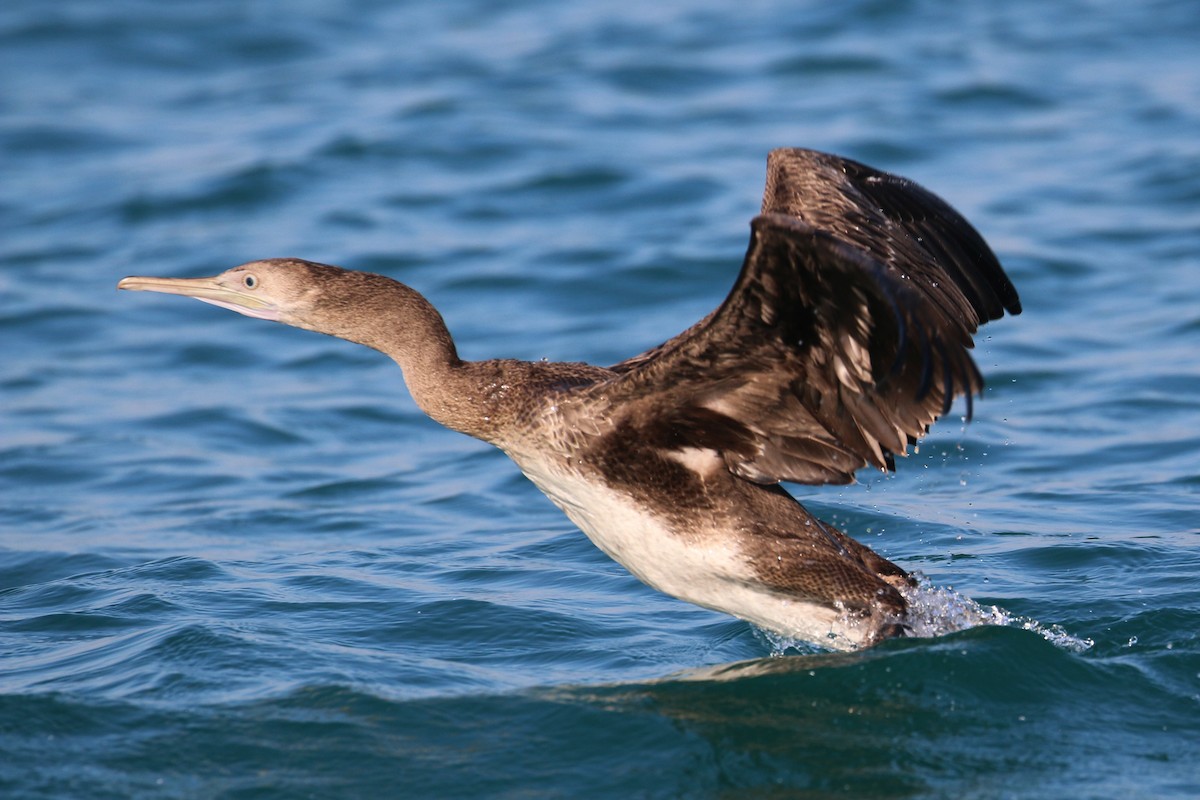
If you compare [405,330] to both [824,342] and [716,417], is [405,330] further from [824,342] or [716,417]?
[824,342]

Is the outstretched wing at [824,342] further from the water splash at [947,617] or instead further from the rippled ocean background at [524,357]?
the rippled ocean background at [524,357]

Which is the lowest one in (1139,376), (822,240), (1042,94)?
(1139,376)

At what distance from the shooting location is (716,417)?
598 centimetres

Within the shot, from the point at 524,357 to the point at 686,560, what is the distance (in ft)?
16.8

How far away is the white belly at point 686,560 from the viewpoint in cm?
607

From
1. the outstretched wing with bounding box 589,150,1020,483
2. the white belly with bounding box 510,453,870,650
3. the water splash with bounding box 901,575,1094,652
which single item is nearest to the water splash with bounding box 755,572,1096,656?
the water splash with bounding box 901,575,1094,652

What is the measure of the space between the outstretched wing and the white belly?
0.29 meters

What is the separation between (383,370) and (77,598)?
13.7ft

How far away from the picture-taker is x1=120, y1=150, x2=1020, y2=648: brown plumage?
5.63 m

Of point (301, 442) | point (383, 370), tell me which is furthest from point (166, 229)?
point (301, 442)

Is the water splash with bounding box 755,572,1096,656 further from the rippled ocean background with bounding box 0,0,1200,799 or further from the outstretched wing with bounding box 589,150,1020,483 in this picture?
the outstretched wing with bounding box 589,150,1020,483

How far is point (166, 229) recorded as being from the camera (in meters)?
14.4

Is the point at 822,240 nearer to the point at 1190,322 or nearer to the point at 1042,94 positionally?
the point at 1190,322

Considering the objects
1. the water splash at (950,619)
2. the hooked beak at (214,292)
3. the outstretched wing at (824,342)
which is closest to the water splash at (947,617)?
the water splash at (950,619)
